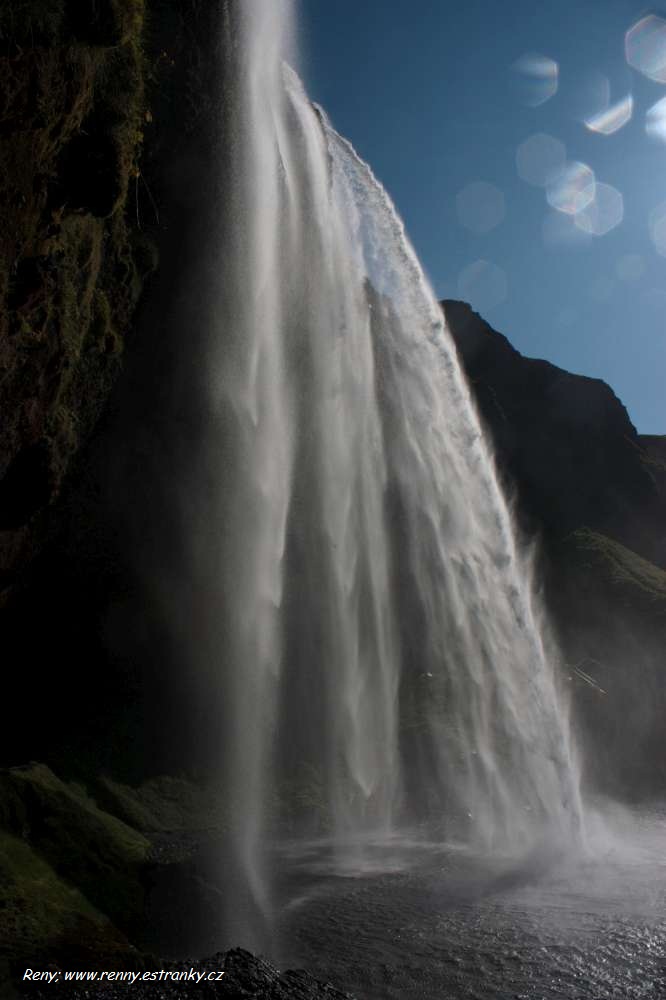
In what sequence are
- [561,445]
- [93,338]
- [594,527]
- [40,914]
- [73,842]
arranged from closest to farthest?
[40,914], [73,842], [93,338], [594,527], [561,445]

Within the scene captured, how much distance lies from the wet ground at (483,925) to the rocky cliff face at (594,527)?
14.4 metres

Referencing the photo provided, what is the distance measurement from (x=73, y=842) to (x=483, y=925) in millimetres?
6160

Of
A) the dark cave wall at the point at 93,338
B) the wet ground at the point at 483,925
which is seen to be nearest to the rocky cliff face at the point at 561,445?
the dark cave wall at the point at 93,338

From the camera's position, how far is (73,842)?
10891 millimetres

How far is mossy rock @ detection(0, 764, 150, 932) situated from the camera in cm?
987

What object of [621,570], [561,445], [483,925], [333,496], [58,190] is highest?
[561,445]

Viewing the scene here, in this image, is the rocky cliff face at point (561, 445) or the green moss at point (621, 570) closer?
the green moss at point (621, 570)

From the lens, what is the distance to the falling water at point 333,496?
61.7 feet

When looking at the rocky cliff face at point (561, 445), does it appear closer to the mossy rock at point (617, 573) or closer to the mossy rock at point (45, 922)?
the mossy rock at point (617, 573)

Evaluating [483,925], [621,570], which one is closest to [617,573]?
[621,570]

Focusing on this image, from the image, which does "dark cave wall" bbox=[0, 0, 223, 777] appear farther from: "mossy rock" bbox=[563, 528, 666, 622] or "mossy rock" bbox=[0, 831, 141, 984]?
"mossy rock" bbox=[563, 528, 666, 622]

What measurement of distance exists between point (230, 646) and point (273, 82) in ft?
51.9

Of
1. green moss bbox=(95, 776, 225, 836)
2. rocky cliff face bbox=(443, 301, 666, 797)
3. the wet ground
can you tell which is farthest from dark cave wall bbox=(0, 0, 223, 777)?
rocky cliff face bbox=(443, 301, 666, 797)

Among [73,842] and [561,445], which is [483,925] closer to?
[73,842]
